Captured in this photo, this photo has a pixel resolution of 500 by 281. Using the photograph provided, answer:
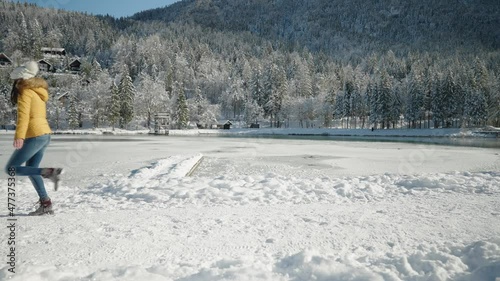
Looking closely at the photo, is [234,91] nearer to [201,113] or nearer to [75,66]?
[201,113]

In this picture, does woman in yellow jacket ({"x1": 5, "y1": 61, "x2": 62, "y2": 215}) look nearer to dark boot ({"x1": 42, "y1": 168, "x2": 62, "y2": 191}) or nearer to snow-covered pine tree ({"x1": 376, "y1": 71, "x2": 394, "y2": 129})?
dark boot ({"x1": 42, "y1": 168, "x2": 62, "y2": 191})

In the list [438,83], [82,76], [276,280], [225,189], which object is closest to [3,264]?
[276,280]

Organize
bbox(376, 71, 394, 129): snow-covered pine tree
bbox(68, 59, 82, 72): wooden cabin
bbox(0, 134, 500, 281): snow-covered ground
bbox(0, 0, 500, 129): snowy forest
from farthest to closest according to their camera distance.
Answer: bbox(68, 59, 82, 72): wooden cabin, bbox(376, 71, 394, 129): snow-covered pine tree, bbox(0, 0, 500, 129): snowy forest, bbox(0, 134, 500, 281): snow-covered ground

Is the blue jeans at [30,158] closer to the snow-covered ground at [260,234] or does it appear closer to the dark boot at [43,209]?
the dark boot at [43,209]

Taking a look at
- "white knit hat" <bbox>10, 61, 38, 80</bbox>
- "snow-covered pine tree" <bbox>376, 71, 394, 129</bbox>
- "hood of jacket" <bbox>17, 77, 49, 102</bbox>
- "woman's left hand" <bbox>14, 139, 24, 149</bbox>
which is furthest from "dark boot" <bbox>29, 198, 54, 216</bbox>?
"snow-covered pine tree" <bbox>376, 71, 394, 129</bbox>

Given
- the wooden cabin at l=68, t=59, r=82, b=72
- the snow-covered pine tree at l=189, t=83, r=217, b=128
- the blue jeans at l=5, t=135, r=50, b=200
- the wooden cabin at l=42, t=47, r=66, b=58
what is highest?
the wooden cabin at l=42, t=47, r=66, b=58

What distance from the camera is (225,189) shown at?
654 cm

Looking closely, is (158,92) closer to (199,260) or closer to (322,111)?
(322,111)

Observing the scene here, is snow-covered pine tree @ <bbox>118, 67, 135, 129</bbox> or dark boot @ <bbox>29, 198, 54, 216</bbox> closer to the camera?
dark boot @ <bbox>29, 198, 54, 216</bbox>

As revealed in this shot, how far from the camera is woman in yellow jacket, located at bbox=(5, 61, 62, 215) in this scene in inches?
156

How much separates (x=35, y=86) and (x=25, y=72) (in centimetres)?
23

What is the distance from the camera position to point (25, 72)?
4039mm

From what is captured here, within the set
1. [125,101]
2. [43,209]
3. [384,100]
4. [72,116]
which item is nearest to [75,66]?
[72,116]

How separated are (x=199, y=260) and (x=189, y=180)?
4621 mm
